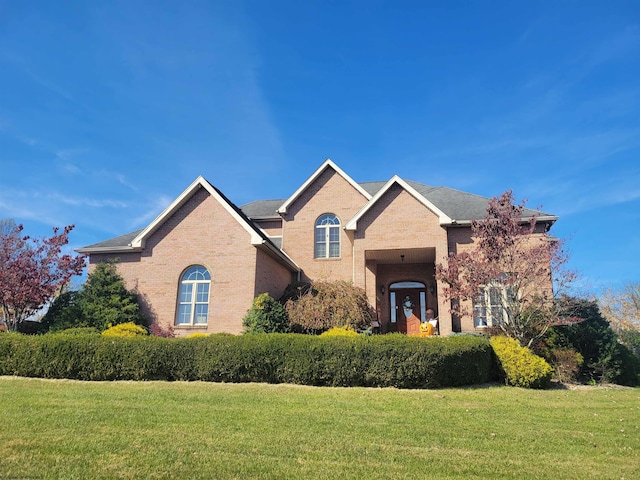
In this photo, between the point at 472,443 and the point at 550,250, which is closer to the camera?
the point at 472,443

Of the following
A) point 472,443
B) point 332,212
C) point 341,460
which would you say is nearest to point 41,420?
point 341,460

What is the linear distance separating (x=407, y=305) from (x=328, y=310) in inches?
207

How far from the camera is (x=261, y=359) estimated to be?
12.1 metres

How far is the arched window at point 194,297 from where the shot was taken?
18391mm

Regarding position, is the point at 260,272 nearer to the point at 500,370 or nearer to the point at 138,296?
the point at 138,296

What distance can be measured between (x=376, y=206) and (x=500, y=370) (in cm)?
898

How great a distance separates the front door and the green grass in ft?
34.6

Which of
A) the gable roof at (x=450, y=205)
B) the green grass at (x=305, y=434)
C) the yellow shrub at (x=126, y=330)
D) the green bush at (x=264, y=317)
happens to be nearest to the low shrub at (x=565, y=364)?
the green grass at (x=305, y=434)

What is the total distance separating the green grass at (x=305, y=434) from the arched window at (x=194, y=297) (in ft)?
23.3

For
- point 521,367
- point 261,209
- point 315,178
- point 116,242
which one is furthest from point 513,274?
point 116,242

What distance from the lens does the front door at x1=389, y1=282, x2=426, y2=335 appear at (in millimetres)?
21891

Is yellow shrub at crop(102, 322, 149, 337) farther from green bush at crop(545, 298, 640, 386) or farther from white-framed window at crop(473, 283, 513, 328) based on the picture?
green bush at crop(545, 298, 640, 386)

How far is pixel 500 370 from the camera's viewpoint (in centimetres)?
1359

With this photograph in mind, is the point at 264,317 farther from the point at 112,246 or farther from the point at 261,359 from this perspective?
the point at 112,246
